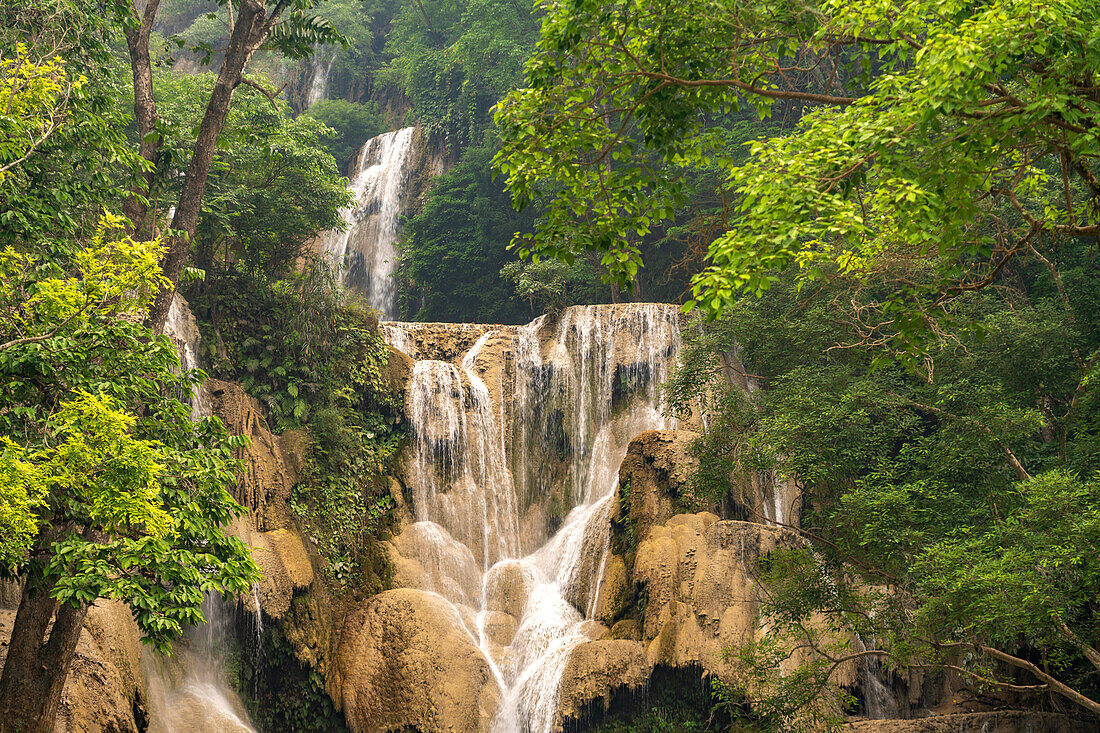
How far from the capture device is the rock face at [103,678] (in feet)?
29.5

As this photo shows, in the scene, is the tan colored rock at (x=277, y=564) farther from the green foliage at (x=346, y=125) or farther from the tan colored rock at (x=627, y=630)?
the green foliage at (x=346, y=125)

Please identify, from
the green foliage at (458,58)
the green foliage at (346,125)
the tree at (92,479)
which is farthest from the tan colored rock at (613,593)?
the green foliage at (346,125)

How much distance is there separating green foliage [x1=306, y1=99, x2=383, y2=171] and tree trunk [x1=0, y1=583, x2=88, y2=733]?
2875 cm

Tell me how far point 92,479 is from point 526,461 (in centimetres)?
1373

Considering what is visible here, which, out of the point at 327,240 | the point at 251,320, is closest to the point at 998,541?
the point at 251,320

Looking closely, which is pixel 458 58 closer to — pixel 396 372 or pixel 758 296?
pixel 396 372

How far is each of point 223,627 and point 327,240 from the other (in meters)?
19.9

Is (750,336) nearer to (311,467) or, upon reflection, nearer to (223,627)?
(311,467)

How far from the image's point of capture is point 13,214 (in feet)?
25.6

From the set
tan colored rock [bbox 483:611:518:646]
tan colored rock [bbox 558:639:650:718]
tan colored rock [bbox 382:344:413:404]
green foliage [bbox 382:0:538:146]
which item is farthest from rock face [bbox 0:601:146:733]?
green foliage [bbox 382:0:538:146]

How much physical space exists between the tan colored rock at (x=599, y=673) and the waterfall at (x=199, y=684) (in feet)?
17.4

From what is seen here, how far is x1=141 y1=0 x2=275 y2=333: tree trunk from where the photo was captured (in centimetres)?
1027

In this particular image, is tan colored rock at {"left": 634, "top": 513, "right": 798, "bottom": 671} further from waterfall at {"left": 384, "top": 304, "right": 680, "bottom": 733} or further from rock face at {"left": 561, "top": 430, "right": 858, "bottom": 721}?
waterfall at {"left": 384, "top": 304, "right": 680, "bottom": 733}

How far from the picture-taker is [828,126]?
512cm
